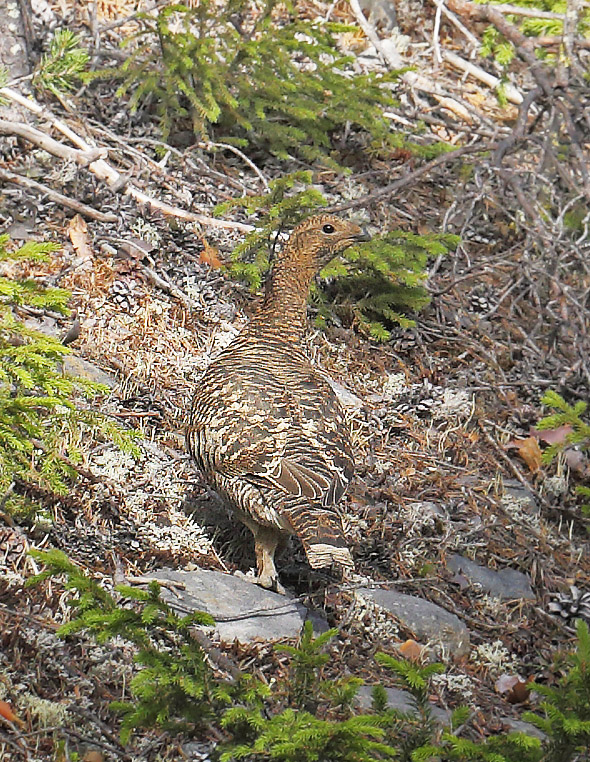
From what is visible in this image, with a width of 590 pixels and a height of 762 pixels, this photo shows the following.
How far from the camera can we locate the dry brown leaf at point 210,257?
7133 millimetres

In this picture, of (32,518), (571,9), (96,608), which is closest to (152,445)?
(32,518)

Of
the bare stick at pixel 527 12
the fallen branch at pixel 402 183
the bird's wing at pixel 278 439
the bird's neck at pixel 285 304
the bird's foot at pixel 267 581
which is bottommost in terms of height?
the bird's foot at pixel 267 581

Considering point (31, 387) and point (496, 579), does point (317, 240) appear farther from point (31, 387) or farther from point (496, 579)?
point (31, 387)

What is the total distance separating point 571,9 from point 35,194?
4460 mm

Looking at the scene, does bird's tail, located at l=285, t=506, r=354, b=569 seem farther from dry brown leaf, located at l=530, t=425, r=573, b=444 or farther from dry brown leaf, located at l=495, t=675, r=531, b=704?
dry brown leaf, located at l=530, t=425, r=573, b=444

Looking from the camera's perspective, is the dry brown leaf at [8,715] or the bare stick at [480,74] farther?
the bare stick at [480,74]

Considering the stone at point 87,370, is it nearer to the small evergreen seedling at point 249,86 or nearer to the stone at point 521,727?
the small evergreen seedling at point 249,86

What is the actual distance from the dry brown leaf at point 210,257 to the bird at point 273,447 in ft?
5.73

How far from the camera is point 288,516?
14.5 feet

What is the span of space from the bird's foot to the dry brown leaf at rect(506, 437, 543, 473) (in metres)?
2.22

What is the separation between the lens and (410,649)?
181 inches

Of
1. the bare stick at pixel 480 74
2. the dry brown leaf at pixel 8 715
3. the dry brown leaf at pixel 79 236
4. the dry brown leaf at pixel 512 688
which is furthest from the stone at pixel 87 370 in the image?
the bare stick at pixel 480 74

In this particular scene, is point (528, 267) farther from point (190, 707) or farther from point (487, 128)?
point (190, 707)

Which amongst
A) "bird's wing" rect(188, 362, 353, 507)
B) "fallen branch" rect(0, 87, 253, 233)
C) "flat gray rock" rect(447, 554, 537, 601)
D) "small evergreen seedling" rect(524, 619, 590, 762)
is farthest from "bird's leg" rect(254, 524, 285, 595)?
"fallen branch" rect(0, 87, 253, 233)
